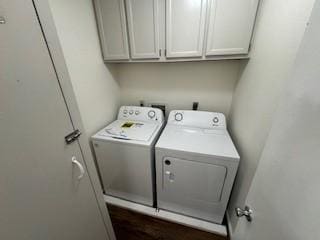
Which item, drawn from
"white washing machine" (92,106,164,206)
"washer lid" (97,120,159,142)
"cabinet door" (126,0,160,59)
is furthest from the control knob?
"cabinet door" (126,0,160,59)

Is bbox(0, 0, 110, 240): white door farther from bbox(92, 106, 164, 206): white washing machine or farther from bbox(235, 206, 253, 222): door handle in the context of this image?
bbox(235, 206, 253, 222): door handle

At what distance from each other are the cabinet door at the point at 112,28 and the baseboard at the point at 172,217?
69.1 inches

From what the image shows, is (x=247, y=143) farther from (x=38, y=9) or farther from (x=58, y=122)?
(x=38, y=9)

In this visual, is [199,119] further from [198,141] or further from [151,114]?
[151,114]

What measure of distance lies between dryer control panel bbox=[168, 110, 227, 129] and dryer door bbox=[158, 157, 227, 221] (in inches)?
21.4

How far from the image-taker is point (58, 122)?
70 centimetres

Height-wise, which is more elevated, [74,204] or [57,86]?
[57,86]

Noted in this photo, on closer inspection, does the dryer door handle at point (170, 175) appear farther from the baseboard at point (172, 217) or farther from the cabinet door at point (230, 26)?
the cabinet door at point (230, 26)

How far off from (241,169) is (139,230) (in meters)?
1.24

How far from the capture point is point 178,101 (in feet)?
6.52

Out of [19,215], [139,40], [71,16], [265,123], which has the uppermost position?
[71,16]

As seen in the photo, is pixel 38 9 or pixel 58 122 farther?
pixel 58 122

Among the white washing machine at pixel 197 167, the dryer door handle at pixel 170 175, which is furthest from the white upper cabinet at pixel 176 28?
the dryer door handle at pixel 170 175

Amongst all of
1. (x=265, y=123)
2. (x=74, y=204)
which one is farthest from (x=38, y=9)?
(x=265, y=123)
